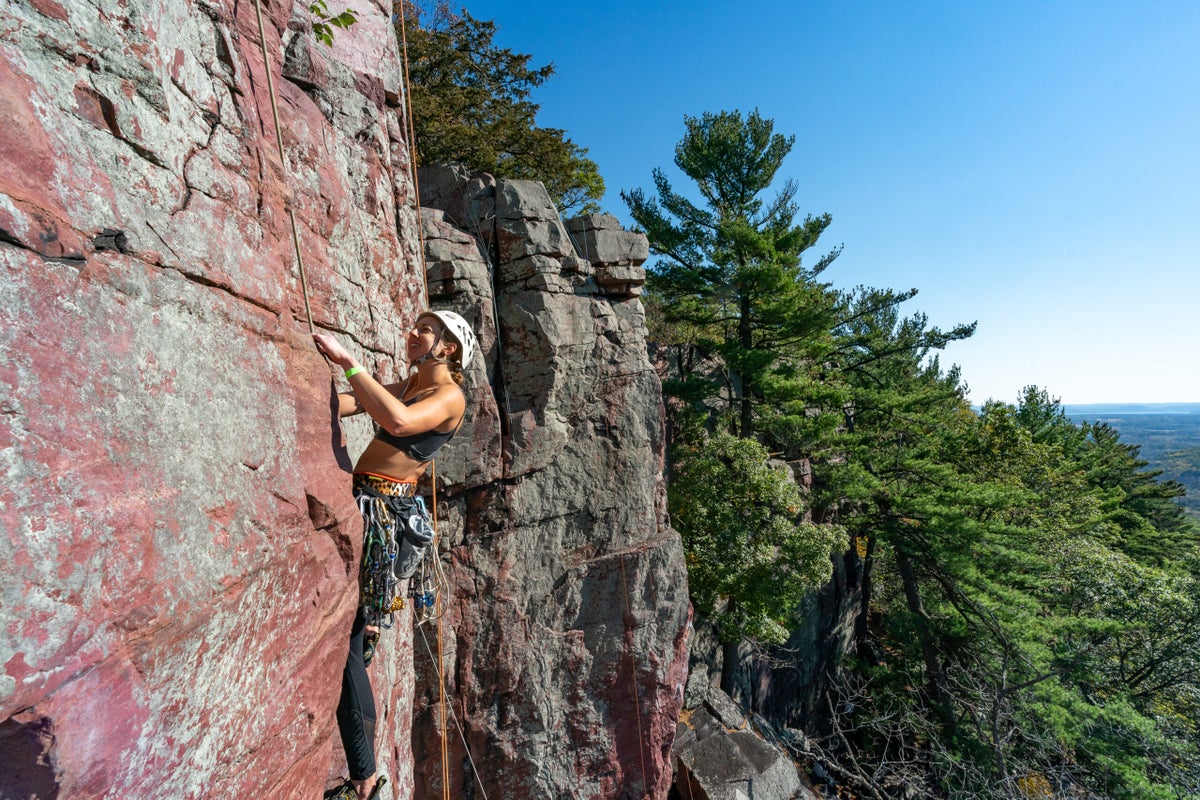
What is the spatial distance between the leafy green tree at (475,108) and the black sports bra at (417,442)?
25.6ft

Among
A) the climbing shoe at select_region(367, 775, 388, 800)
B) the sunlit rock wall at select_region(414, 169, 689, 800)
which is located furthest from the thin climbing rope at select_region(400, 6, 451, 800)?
the sunlit rock wall at select_region(414, 169, 689, 800)

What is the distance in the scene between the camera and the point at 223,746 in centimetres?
159

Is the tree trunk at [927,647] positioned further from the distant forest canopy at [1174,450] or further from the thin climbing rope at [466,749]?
the distant forest canopy at [1174,450]

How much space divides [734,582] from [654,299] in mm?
10166

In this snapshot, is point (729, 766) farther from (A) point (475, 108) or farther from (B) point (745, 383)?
(A) point (475, 108)

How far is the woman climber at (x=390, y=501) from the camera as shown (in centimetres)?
257

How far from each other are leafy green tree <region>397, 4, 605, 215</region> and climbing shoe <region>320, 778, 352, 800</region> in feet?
29.2

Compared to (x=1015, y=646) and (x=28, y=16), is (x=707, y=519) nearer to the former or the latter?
(x=1015, y=646)

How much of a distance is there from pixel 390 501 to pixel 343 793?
141cm

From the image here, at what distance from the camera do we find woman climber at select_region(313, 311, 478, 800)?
257 centimetres

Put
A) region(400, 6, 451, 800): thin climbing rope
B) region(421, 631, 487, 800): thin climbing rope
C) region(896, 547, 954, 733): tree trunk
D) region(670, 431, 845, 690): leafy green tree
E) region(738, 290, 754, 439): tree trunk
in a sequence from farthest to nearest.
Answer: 1. region(738, 290, 754, 439): tree trunk
2. region(896, 547, 954, 733): tree trunk
3. region(670, 431, 845, 690): leafy green tree
4. region(421, 631, 487, 800): thin climbing rope
5. region(400, 6, 451, 800): thin climbing rope

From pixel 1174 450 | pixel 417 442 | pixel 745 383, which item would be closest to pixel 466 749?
pixel 417 442

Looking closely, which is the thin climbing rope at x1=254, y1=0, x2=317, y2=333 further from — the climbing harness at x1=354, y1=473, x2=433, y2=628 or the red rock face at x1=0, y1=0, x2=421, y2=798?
the climbing harness at x1=354, y1=473, x2=433, y2=628

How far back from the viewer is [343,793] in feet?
8.41
